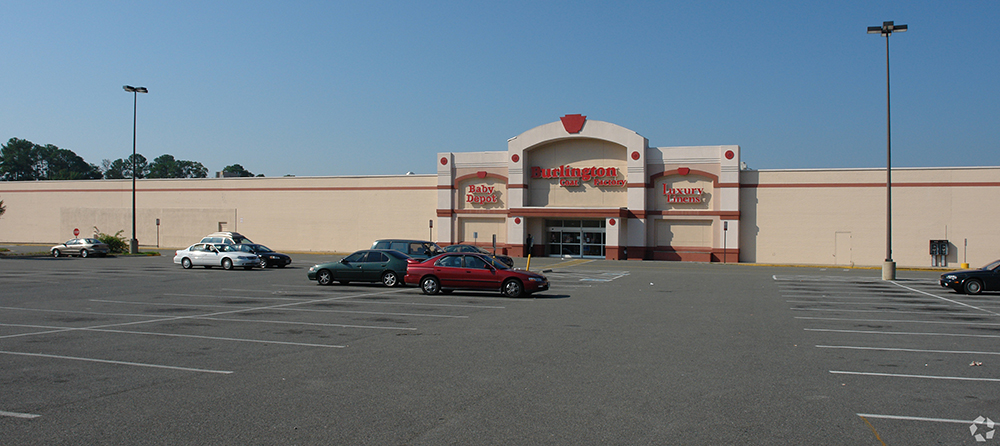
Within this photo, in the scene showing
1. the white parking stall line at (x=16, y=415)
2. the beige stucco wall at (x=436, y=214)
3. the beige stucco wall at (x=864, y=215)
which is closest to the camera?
the white parking stall line at (x=16, y=415)

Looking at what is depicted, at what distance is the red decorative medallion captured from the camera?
48062mm

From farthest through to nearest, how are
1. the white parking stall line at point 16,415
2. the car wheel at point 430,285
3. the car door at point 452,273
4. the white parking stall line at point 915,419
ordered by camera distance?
the car wheel at point 430,285 → the car door at point 452,273 → the white parking stall line at point 915,419 → the white parking stall line at point 16,415

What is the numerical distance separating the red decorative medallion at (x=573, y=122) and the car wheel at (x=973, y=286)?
28815 mm

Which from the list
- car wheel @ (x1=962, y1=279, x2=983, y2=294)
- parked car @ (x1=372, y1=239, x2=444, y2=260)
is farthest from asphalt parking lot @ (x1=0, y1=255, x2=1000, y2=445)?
parked car @ (x1=372, y1=239, x2=444, y2=260)

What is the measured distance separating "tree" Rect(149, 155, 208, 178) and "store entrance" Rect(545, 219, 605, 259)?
137 meters

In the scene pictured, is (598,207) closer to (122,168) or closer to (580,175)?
(580,175)

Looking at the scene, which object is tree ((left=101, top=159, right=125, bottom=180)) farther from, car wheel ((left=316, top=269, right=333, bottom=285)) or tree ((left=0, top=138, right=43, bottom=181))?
car wheel ((left=316, top=269, right=333, bottom=285))

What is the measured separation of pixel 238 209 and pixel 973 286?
5086 centimetres

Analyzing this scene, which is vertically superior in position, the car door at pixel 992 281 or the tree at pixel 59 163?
the tree at pixel 59 163

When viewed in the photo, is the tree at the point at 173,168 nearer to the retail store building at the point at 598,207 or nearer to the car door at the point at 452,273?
the retail store building at the point at 598,207

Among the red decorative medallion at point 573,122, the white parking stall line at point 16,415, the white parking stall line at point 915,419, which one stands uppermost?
the red decorative medallion at point 573,122

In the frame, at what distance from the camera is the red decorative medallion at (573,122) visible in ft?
158

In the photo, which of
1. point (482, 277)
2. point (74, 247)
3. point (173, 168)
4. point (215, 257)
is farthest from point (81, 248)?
point (173, 168)

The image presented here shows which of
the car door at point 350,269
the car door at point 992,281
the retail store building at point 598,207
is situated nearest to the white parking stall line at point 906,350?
the car door at point 992,281
